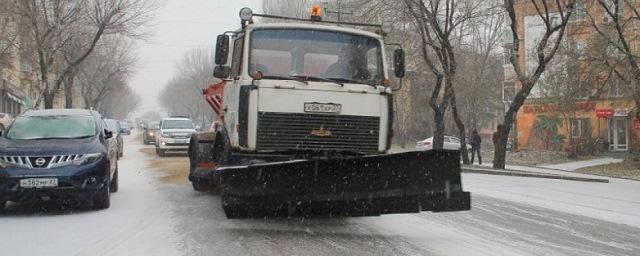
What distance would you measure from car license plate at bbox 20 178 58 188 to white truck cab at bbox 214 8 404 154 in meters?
2.53

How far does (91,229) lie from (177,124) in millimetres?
18219

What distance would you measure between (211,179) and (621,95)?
75.3ft

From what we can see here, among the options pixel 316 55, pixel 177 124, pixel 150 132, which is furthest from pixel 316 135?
pixel 150 132

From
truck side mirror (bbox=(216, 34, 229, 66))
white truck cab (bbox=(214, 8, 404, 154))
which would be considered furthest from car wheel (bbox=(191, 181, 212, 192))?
truck side mirror (bbox=(216, 34, 229, 66))

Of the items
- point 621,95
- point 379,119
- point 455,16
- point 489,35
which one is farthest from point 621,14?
point 489,35

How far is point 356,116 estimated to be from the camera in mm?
8117

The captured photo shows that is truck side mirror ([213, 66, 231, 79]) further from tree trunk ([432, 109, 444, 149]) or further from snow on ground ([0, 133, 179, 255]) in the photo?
tree trunk ([432, 109, 444, 149])

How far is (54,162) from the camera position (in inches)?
351

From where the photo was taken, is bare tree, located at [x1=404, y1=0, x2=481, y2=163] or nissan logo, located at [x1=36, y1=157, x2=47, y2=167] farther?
bare tree, located at [x1=404, y1=0, x2=481, y2=163]

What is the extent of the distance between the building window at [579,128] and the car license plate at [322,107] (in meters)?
33.6

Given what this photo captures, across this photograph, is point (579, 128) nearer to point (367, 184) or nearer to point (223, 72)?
point (223, 72)

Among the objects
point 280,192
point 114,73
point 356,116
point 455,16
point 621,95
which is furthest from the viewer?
point 114,73

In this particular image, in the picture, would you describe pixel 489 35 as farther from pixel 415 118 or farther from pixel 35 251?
pixel 35 251

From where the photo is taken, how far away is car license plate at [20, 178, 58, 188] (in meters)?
8.66
